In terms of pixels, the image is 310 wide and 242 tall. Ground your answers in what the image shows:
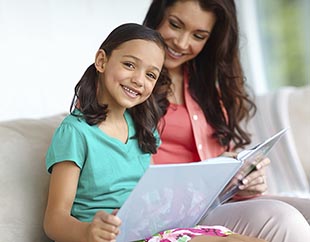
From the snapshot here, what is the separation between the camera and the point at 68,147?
1377 millimetres

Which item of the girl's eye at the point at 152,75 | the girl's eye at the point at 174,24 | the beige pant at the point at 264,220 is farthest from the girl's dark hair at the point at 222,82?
the girl's eye at the point at 152,75

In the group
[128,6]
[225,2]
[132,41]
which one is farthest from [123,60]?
[128,6]

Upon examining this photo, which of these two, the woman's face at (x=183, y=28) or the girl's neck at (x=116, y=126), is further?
the woman's face at (x=183, y=28)

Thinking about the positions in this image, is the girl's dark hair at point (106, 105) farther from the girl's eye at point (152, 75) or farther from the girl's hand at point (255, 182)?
the girl's hand at point (255, 182)

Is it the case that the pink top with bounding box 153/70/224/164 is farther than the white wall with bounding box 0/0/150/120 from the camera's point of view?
No

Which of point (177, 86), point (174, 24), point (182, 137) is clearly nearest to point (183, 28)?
point (174, 24)

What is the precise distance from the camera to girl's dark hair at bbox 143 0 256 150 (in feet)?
6.41

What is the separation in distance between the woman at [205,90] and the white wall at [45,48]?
43 centimetres

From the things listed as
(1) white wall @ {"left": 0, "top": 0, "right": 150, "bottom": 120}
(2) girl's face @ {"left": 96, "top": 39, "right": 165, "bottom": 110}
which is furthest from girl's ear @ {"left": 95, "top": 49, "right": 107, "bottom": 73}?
(1) white wall @ {"left": 0, "top": 0, "right": 150, "bottom": 120}

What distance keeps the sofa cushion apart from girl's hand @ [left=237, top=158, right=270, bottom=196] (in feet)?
1.81

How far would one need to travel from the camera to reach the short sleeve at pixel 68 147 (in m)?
1.37

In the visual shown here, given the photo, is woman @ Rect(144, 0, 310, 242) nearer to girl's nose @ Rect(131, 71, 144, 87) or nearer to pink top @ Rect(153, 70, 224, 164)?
pink top @ Rect(153, 70, 224, 164)

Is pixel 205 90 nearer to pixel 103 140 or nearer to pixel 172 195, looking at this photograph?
pixel 103 140

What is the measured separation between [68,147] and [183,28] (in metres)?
0.62
